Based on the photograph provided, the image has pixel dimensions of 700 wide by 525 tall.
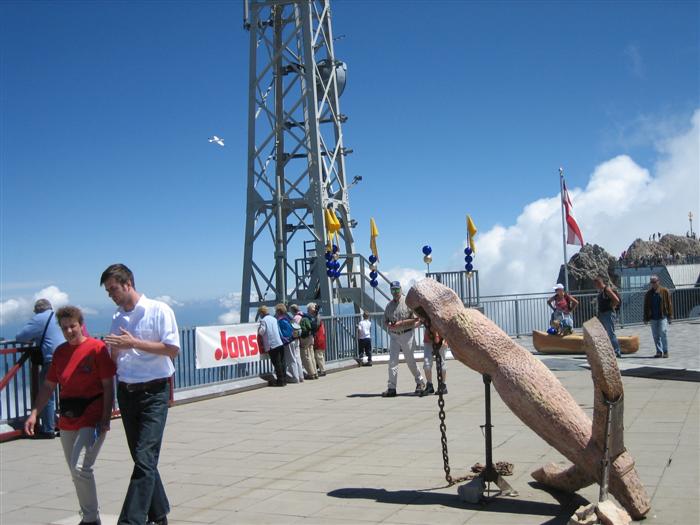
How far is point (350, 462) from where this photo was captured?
295 inches

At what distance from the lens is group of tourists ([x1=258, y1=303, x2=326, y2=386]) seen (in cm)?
1513

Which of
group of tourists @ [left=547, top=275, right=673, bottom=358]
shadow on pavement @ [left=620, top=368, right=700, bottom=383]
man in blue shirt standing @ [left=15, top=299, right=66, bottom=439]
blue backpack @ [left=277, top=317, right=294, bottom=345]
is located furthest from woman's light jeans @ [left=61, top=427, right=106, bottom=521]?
group of tourists @ [left=547, top=275, right=673, bottom=358]

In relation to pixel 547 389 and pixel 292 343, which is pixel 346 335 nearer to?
pixel 292 343

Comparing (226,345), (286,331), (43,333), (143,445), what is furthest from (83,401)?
(286,331)

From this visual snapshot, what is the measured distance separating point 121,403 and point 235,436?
4549 millimetres

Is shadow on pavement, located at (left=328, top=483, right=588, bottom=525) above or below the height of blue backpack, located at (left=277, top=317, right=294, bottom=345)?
below

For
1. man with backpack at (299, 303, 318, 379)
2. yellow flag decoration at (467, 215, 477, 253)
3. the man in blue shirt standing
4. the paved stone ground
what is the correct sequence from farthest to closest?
yellow flag decoration at (467, 215, 477, 253) < man with backpack at (299, 303, 318, 379) < the man in blue shirt standing < the paved stone ground

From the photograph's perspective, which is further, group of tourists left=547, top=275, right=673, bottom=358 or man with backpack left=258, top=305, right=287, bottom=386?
group of tourists left=547, top=275, right=673, bottom=358

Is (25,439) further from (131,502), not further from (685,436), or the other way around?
(685,436)

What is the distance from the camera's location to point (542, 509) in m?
5.44

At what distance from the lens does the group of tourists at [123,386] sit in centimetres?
504

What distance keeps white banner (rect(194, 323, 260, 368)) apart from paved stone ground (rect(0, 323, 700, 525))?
1649 millimetres

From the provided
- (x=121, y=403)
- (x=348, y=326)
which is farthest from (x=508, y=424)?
(x=348, y=326)

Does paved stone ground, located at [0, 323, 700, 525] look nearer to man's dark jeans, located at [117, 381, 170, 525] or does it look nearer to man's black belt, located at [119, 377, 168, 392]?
man's dark jeans, located at [117, 381, 170, 525]
